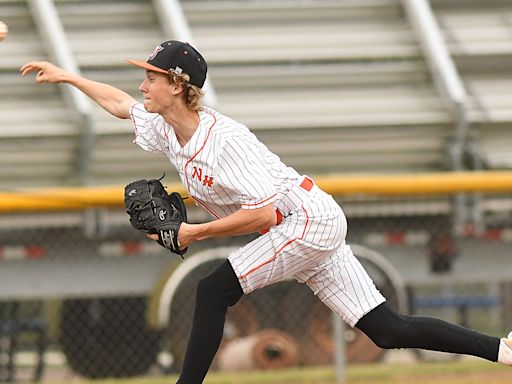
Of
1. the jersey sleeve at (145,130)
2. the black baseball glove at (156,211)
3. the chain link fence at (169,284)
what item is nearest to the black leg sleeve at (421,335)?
the black baseball glove at (156,211)

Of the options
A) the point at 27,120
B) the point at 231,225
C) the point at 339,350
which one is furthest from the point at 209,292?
the point at 27,120

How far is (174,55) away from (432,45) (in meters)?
4.44

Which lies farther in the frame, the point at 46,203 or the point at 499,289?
the point at 499,289

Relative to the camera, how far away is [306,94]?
9672 mm

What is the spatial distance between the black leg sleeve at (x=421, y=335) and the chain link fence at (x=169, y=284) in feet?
11.6

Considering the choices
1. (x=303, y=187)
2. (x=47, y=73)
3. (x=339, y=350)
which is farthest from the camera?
(x=339, y=350)

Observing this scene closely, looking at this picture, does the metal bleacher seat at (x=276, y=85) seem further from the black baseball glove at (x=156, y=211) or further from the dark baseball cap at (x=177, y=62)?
the dark baseball cap at (x=177, y=62)

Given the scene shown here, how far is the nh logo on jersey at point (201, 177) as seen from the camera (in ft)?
18.1

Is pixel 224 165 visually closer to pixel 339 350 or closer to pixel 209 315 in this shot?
pixel 209 315

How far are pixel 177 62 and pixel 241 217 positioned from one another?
2.28 feet

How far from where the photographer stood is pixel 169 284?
961cm

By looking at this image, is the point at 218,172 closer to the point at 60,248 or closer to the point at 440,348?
the point at 440,348

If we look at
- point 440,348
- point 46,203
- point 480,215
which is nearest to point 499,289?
point 480,215

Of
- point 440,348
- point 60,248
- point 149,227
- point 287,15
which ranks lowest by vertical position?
point 440,348
